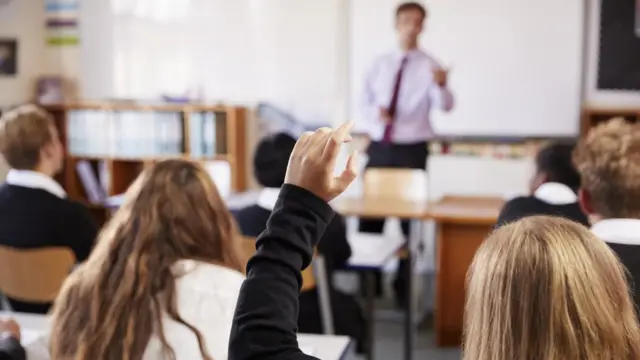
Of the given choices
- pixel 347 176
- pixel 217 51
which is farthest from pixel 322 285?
pixel 217 51

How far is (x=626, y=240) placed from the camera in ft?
5.82

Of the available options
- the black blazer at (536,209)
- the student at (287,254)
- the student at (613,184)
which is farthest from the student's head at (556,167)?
the student at (287,254)

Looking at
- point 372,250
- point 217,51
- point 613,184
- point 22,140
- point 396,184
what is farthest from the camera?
point 217,51

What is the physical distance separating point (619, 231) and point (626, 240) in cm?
4

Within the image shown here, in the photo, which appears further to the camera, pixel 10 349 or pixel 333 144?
pixel 10 349

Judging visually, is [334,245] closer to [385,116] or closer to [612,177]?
[612,177]

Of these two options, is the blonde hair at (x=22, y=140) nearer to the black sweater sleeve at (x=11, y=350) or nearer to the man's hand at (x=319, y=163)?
the black sweater sleeve at (x=11, y=350)

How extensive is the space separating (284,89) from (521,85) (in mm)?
1609

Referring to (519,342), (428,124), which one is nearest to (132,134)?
(428,124)

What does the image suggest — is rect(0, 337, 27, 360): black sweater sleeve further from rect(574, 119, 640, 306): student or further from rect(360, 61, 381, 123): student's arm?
rect(360, 61, 381, 123): student's arm

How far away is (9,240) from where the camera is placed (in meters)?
2.74

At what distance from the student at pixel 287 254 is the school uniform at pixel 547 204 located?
1.93m

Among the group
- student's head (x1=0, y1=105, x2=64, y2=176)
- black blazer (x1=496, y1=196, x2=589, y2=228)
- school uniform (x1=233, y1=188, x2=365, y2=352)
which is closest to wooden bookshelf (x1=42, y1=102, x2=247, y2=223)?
student's head (x1=0, y1=105, x2=64, y2=176)

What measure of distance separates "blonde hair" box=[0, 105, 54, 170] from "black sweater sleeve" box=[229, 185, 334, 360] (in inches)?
87.2
